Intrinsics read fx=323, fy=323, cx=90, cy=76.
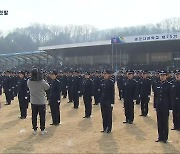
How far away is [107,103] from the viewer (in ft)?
31.8

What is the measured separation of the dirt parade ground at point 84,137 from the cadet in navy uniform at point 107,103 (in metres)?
0.29

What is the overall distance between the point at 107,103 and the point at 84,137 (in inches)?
51.6

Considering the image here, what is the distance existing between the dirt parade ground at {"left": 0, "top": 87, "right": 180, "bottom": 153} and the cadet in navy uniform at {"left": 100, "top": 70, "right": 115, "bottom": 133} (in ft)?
0.96

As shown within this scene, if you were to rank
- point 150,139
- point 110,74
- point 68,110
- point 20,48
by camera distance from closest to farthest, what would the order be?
point 150,139, point 110,74, point 68,110, point 20,48

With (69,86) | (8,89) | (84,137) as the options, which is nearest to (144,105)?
(84,137)

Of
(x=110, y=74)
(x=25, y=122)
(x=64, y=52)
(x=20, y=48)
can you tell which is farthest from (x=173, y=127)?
(x=20, y=48)

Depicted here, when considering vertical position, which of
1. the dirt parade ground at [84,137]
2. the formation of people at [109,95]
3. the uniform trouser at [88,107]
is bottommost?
the dirt parade ground at [84,137]

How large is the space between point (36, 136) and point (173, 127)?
4376 mm

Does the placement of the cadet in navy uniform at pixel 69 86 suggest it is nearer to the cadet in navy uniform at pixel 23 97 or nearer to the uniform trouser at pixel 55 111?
the cadet in navy uniform at pixel 23 97

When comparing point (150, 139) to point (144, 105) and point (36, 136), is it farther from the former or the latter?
point (144, 105)

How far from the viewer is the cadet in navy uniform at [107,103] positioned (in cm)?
967

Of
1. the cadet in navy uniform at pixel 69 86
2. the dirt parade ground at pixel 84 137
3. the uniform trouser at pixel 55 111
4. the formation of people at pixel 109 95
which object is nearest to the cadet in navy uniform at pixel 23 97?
the formation of people at pixel 109 95

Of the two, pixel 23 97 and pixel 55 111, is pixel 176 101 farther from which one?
pixel 23 97

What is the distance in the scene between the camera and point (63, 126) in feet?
35.2
